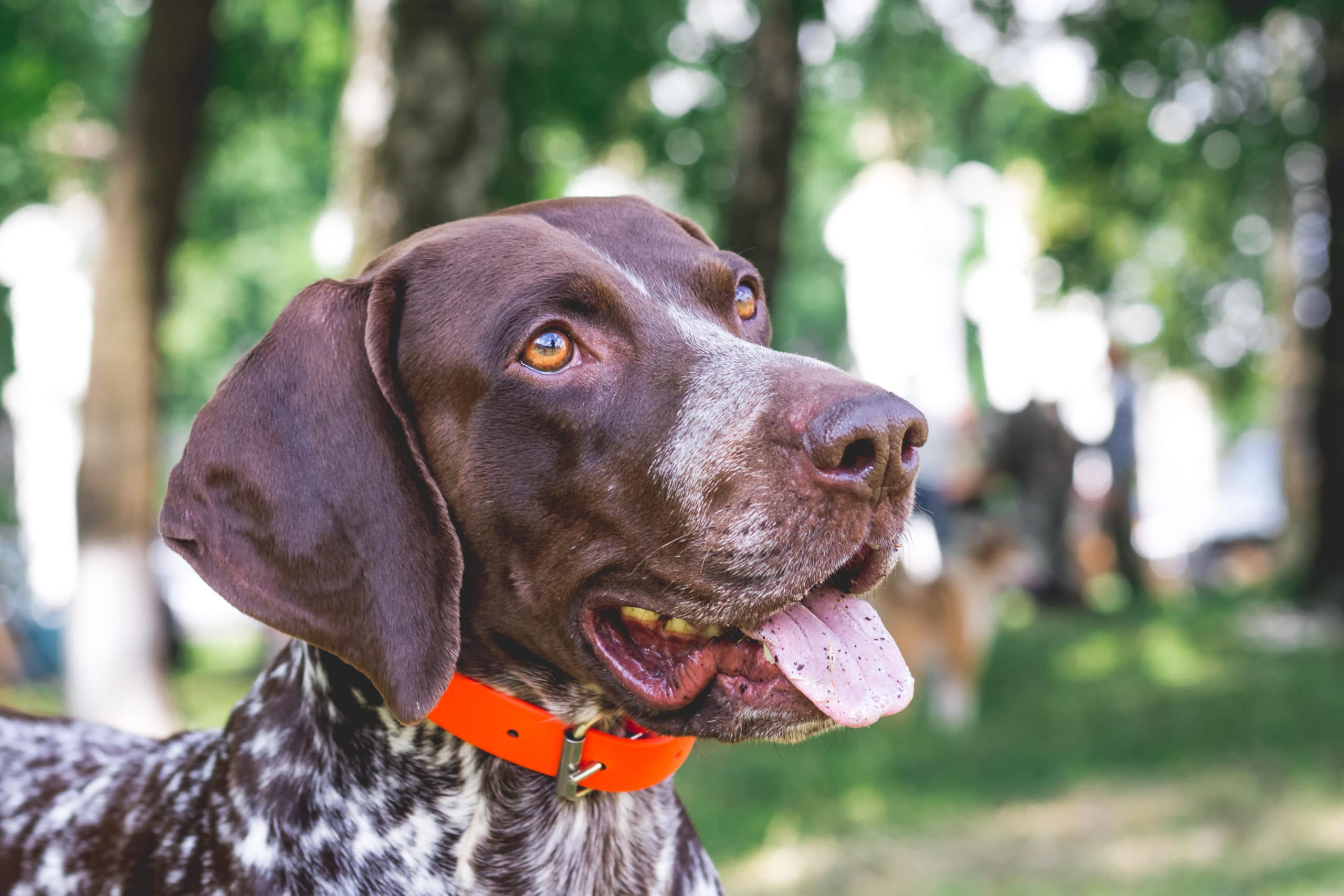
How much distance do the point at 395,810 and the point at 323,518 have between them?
552 millimetres

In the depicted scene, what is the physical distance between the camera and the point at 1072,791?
7.03 meters

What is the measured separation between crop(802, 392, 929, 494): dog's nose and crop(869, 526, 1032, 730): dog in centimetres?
673

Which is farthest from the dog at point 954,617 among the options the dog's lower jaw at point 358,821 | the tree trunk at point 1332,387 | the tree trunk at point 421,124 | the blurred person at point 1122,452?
the dog's lower jaw at point 358,821

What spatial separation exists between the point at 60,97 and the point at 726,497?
45.6 feet

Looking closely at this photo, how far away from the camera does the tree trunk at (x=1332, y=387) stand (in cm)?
1161

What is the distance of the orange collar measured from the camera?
239 centimetres

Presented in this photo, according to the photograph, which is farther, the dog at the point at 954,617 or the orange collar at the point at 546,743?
the dog at the point at 954,617

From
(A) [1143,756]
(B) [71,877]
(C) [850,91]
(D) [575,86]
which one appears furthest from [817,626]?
(C) [850,91]

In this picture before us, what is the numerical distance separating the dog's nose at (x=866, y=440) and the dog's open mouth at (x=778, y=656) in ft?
0.59

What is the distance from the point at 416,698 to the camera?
2195 mm

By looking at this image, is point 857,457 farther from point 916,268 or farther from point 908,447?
point 916,268

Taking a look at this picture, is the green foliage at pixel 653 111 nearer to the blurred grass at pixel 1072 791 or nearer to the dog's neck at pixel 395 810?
the blurred grass at pixel 1072 791

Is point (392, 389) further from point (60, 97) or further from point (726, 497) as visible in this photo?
point (60, 97)

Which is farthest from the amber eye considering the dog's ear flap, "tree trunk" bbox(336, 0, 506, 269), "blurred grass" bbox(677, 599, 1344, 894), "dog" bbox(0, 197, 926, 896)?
"tree trunk" bbox(336, 0, 506, 269)
